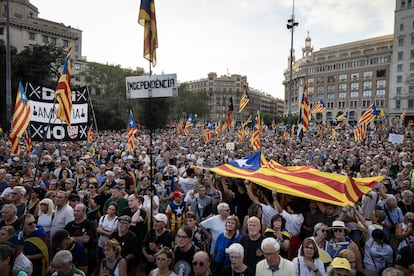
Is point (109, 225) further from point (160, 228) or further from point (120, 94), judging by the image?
point (120, 94)

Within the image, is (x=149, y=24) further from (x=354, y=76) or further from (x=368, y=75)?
(x=354, y=76)

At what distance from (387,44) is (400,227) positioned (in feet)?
297

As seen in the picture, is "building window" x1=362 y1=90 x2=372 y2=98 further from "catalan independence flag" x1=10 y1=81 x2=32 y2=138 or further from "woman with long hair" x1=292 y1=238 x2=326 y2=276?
"woman with long hair" x1=292 y1=238 x2=326 y2=276

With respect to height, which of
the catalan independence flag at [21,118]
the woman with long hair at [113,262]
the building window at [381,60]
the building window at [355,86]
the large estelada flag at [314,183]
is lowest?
the woman with long hair at [113,262]

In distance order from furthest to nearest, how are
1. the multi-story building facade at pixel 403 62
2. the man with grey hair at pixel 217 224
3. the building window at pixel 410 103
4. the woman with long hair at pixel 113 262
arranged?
the building window at pixel 410 103 < the multi-story building facade at pixel 403 62 < the man with grey hair at pixel 217 224 < the woman with long hair at pixel 113 262

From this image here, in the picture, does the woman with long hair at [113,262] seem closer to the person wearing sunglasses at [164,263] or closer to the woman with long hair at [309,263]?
the person wearing sunglasses at [164,263]

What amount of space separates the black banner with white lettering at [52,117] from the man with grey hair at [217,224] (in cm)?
634

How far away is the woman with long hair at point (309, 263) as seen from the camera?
351cm

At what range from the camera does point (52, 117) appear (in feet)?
28.9

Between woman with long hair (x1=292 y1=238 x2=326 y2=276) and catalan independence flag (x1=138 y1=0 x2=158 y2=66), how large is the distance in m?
3.76

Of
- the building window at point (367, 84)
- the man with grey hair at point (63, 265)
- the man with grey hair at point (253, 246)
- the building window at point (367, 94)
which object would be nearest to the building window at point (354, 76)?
the building window at point (367, 84)

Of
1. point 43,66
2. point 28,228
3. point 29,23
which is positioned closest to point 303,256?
point 28,228

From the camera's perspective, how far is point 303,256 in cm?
363

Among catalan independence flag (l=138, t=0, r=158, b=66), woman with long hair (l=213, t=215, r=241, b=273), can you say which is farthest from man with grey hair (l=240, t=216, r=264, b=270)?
catalan independence flag (l=138, t=0, r=158, b=66)
